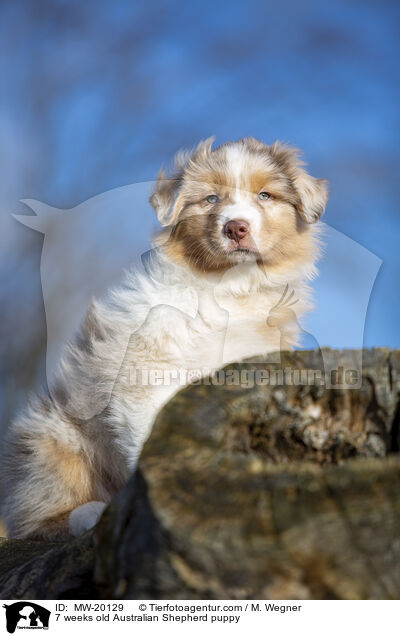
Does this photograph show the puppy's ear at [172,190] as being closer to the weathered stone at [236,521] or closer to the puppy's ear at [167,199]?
the puppy's ear at [167,199]

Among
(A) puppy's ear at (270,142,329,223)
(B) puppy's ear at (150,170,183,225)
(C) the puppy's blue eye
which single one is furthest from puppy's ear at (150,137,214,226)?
(A) puppy's ear at (270,142,329,223)

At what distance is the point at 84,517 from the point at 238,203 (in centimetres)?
127

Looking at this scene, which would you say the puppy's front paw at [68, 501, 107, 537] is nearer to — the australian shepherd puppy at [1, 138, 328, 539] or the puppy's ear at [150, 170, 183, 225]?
the australian shepherd puppy at [1, 138, 328, 539]

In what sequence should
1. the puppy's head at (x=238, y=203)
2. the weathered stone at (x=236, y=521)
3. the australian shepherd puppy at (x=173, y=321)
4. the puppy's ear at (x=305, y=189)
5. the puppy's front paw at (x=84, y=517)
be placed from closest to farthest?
the weathered stone at (x=236, y=521), the puppy's front paw at (x=84, y=517), the australian shepherd puppy at (x=173, y=321), the puppy's head at (x=238, y=203), the puppy's ear at (x=305, y=189)

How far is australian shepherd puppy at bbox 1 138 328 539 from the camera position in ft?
8.05

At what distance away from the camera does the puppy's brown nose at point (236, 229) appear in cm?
250
